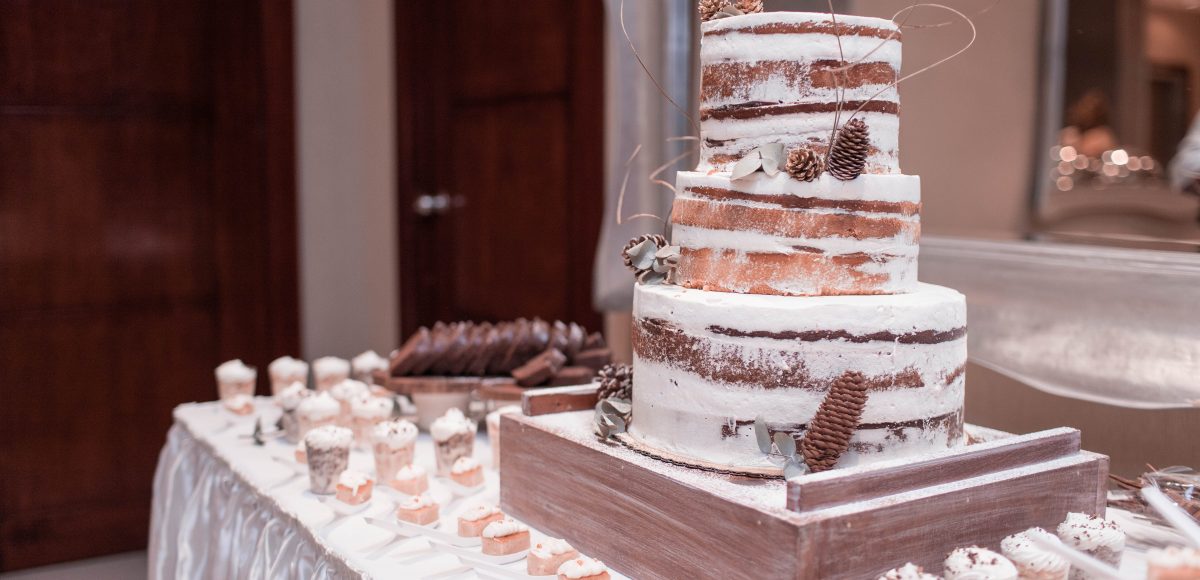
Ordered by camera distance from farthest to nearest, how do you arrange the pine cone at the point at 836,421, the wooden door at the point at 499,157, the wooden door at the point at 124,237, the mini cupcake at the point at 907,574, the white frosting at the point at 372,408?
the wooden door at the point at 124,237, the wooden door at the point at 499,157, the white frosting at the point at 372,408, the pine cone at the point at 836,421, the mini cupcake at the point at 907,574

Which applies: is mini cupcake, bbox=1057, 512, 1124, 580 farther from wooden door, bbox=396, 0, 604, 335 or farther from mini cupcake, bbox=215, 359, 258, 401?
wooden door, bbox=396, 0, 604, 335

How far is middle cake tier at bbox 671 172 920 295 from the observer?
1.19m

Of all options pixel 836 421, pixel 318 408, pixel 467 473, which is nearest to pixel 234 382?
pixel 318 408

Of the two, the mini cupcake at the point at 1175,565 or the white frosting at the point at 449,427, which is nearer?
the mini cupcake at the point at 1175,565

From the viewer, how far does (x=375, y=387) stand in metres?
2.09

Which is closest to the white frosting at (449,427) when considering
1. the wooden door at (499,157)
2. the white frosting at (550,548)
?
the white frosting at (550,548)

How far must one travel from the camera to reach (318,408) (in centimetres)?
181

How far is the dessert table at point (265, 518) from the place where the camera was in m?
1.31

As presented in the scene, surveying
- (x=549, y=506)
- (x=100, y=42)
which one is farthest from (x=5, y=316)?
(x=549, y=506)

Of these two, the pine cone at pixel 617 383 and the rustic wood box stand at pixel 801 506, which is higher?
the pine cone at pixel 617 383

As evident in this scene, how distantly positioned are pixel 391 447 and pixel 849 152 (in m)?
0.84

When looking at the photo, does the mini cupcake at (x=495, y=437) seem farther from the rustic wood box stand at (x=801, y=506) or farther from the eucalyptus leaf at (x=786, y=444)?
the eucalyptus leaf at (x=786, y=444)

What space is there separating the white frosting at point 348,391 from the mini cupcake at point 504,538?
684 millimetres

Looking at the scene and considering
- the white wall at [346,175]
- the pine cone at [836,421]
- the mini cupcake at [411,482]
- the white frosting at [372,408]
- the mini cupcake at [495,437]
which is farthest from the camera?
the white wall at [346,175]
